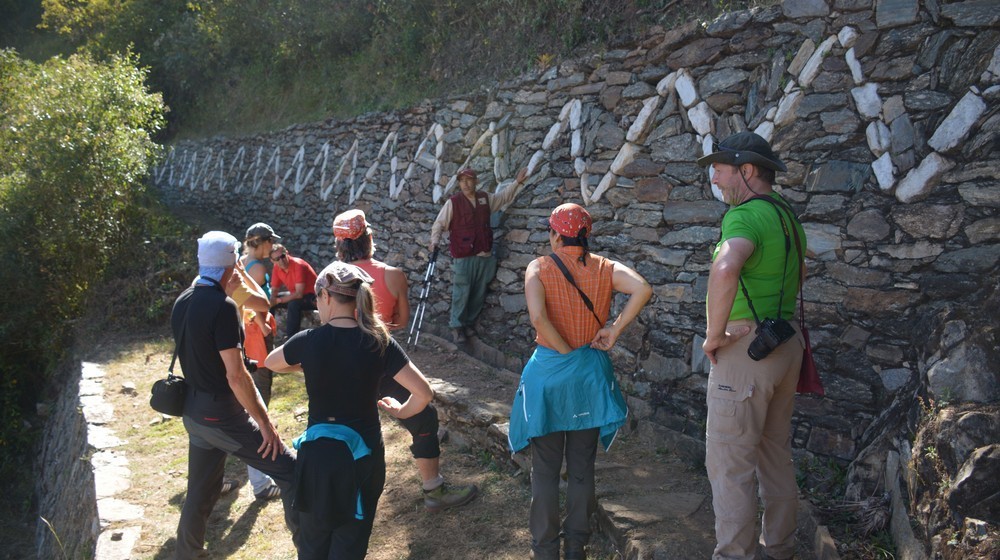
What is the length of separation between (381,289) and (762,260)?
86.4 inches

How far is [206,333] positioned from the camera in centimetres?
341

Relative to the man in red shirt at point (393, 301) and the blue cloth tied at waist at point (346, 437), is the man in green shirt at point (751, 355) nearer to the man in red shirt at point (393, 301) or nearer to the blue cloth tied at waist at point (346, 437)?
the blue cloth tied at waist at point (346, 437)

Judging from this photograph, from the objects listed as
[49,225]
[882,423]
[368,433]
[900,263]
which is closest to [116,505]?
[368,433]

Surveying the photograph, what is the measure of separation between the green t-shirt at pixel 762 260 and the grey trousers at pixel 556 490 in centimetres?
92

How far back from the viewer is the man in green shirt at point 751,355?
273cm

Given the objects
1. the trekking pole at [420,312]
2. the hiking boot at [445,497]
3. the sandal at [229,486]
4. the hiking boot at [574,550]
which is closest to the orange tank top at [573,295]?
the hiking boot at [574,550]

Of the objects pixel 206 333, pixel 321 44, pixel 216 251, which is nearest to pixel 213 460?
pixel 206 333

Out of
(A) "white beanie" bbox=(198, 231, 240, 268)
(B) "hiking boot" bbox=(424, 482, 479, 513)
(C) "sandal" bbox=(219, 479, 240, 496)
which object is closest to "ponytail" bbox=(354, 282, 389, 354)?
(A) "white beanie" bbox=(198, 231, 240, 268)

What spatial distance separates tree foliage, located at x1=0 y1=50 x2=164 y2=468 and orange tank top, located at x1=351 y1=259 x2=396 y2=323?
846 cm

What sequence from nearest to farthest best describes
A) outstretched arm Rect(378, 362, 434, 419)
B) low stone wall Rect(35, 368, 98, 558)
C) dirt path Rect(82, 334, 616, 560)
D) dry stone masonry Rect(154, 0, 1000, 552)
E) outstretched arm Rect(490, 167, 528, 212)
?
outstretched arm Rect(378, 362, 434, 419) < dry stone masonry Rect(154, 0, 1000, 552) < dirt path Rect(82, 334, 616, 560) < low stone wall Rect(35, 368, 98, 558) < outstretched arm Rect(490, 167, 528, 212)

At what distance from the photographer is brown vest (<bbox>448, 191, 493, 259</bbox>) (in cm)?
715

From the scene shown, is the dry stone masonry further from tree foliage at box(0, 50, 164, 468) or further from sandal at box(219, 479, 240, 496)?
tree foliage at box(0, 50, 164, 468)

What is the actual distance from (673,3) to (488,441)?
3.85 metres

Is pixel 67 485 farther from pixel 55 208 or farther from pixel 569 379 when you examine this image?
pixel 569 379
